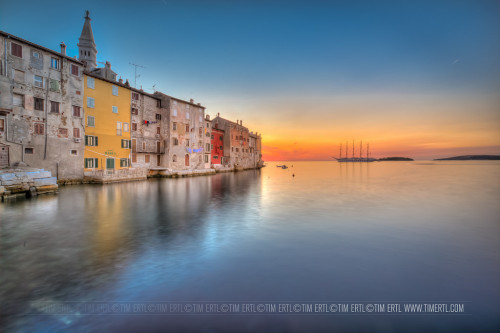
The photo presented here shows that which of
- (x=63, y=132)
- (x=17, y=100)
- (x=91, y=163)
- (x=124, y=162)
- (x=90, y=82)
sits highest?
(x=90, y=82)

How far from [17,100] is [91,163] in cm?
874

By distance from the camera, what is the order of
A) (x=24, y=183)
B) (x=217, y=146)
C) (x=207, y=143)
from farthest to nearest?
(x=217, y=146), (x=207, y=143), (x=24, y=183)

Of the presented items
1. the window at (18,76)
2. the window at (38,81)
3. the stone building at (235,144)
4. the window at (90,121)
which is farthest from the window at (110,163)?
the stone building at (235,144)

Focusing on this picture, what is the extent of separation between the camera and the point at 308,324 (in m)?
4.43

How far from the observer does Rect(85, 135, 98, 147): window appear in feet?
90.0

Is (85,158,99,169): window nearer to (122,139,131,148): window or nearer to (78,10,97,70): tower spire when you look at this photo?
(122,139,131,148): window

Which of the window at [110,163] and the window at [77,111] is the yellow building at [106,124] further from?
the window at [77,111]

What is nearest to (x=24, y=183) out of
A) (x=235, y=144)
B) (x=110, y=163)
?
(x=110, y=163)

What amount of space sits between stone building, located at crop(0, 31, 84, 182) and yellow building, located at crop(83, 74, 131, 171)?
3.29 feet

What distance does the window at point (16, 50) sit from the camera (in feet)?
68.9

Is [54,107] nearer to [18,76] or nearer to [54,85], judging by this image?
[54,85]

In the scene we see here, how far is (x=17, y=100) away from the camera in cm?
2158

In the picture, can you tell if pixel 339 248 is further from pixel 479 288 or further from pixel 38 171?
pixel 38 171

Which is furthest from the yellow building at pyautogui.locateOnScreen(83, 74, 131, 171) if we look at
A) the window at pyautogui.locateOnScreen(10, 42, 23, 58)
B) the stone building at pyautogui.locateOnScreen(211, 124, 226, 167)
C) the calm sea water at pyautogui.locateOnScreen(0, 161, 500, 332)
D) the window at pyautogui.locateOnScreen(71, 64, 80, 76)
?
the stone building at pyautogui.locateOnScreen(211, 124, 226, 167)
